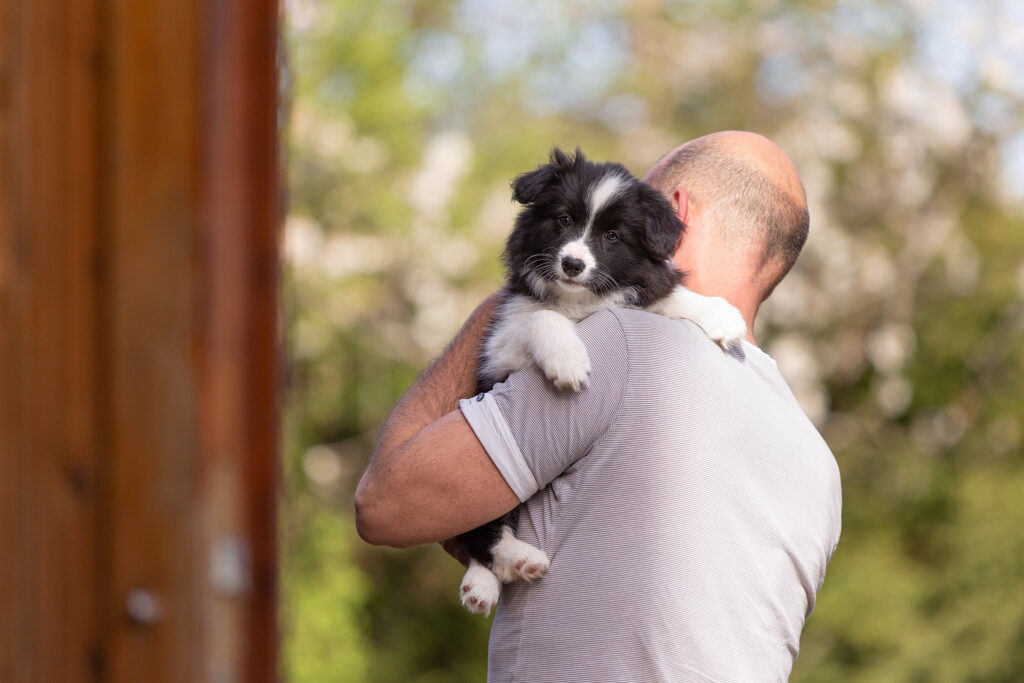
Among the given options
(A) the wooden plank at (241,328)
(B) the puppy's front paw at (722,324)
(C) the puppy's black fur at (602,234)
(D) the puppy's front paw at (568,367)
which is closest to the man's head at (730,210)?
(C) the puppy's black fur at (602,234)

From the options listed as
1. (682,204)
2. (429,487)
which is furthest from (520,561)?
(682,204)

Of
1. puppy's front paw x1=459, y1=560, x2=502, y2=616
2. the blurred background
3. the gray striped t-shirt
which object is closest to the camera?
the gray striped t-shirt

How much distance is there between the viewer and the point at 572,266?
245 cm

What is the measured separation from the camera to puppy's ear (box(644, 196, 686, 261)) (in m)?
→ 2.47

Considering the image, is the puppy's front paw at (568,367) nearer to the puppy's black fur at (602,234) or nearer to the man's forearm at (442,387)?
the man's forearm at (442,387)

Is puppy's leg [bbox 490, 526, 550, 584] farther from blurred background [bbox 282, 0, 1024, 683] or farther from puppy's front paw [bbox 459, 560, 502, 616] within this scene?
blurred background [bbox 282, 0, 1024, 683]

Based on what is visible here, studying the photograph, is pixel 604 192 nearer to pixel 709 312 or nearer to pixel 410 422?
pixel 709 312

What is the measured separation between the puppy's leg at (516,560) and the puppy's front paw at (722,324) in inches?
23.7

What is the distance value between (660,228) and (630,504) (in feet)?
2.50

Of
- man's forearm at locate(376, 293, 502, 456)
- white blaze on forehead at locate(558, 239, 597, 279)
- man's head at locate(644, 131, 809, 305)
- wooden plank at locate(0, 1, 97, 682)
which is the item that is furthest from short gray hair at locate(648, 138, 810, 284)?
wooden plank at locate(0, 1, 97, 682)

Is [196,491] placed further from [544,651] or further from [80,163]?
[544,651]

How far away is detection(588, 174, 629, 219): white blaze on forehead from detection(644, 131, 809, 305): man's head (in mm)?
235

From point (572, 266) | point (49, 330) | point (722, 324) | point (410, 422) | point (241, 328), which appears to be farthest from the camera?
point (572, 266)

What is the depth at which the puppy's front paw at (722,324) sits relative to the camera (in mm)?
2291
